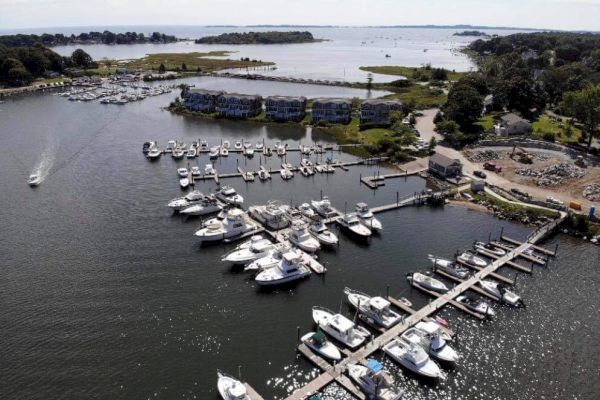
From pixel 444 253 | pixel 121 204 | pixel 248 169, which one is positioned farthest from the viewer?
pixel 248 169

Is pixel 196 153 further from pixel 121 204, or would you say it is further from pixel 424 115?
pixel 424 115

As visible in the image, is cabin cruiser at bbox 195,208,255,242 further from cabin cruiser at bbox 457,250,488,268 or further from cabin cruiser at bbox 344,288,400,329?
cabin cruiser at bbox 457,250,488,268

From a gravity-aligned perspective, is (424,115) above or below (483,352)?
above

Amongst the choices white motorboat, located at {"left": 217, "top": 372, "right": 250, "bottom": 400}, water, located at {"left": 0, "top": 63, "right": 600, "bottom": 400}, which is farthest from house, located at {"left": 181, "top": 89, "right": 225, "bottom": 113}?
white motorboat, located at {"left": 217, "top": 372, "right": 250, "bottom": 400}

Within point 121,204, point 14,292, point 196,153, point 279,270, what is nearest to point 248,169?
point 196,153

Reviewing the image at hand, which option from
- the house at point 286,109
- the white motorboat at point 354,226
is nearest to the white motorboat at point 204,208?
the white motorboat at point 354,226
